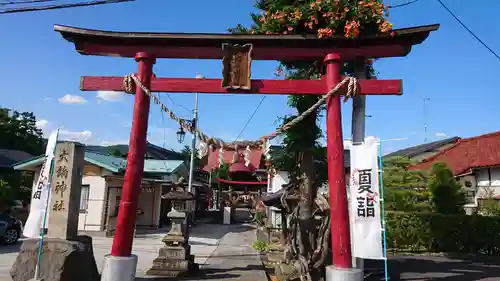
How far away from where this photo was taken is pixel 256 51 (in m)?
7.92

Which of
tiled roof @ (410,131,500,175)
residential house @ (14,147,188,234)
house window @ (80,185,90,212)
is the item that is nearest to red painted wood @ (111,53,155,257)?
residential house @ (14,147,188,234)

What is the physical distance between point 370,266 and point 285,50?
7303 mm

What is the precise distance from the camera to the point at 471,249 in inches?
636

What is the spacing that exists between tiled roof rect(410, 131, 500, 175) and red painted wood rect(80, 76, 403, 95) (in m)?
15.7

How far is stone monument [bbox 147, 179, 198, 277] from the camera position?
10.3 meters

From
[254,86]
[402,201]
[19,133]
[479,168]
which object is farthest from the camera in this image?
[19,133]

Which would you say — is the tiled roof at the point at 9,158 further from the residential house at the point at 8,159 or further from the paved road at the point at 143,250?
the paved road at the point at 143,250

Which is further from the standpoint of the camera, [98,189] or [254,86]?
[98,189]

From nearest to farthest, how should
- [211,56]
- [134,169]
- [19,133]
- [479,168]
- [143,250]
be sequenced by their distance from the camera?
[134,169]
[211,56]
[143,250]
[479,168]
[19,133]

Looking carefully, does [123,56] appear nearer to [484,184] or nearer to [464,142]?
[484,184]

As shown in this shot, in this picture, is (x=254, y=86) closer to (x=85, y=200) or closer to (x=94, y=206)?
(x=94, y=206)

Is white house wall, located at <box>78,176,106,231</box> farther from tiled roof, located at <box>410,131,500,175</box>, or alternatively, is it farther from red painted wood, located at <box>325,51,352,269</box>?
tiled roof, located at <box>410,131,500,175</box>

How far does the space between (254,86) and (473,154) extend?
69.0 ft

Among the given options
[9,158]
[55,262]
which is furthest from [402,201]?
[9,158]
